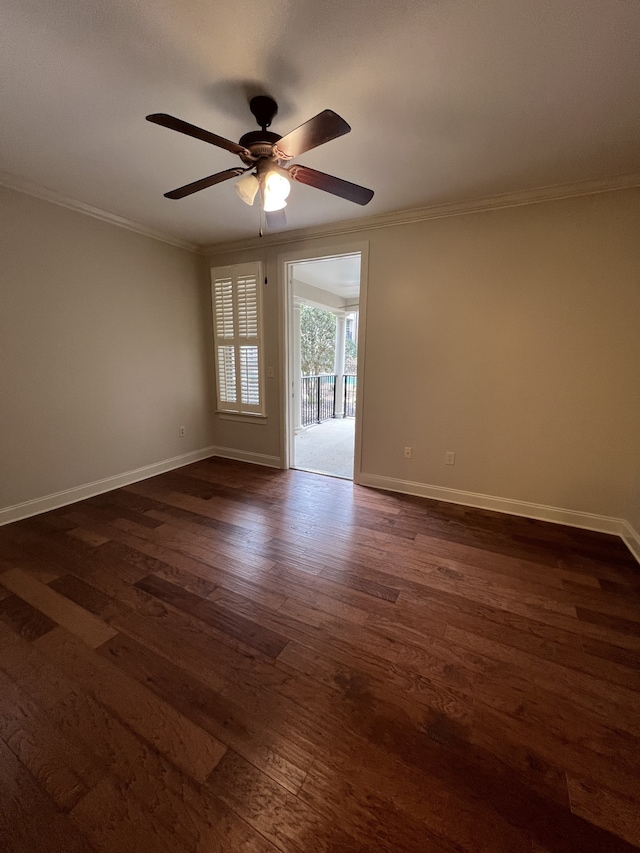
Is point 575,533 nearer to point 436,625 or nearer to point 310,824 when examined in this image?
point 436,625

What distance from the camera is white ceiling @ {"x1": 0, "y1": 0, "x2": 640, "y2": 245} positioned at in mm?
1228

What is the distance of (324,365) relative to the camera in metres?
7.36

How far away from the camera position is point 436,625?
5.42 ft

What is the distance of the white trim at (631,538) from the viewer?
2.27 meters

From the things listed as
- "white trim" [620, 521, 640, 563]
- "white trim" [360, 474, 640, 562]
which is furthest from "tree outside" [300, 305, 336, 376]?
"white trim" [620, 521, 640, 563]

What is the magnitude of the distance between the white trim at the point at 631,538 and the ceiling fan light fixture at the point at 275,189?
3.26 metres

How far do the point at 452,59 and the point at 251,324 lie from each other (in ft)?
9.23

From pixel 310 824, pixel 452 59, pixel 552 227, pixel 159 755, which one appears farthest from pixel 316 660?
pixel 552 227

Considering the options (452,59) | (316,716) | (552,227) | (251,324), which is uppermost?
(452,59)

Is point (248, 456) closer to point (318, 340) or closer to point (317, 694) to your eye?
point (317, 694)

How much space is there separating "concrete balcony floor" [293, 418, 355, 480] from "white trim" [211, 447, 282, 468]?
261 millimetres

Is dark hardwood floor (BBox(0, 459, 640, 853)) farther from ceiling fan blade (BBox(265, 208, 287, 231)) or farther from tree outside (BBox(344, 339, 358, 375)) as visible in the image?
tree outside (BBox(344, 339, 358, 375))

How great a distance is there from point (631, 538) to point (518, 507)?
0.73 metres

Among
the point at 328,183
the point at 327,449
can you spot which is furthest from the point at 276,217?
the point at 327,449
